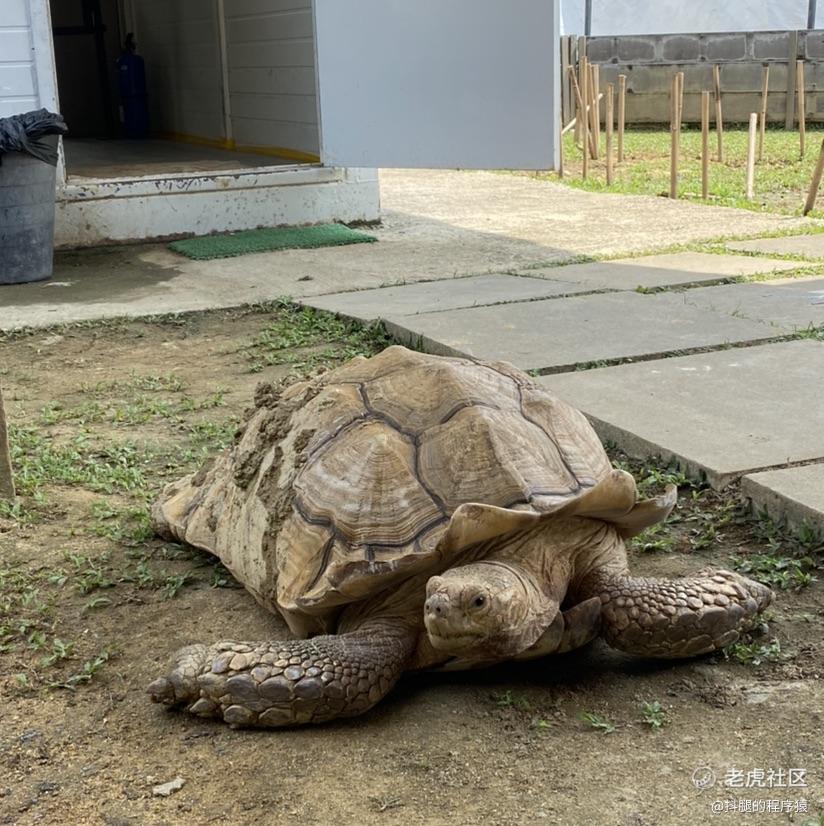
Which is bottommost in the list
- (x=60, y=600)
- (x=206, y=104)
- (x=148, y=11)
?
(x=60, y=600)

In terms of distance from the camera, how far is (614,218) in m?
8.89

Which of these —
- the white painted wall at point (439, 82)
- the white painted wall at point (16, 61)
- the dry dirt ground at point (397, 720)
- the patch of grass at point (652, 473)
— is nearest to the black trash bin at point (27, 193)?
the white painted wall at point (16, 61)

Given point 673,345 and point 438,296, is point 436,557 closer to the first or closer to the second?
point 673,345

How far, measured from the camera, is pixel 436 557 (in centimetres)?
237

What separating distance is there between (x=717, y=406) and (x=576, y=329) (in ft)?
4.28

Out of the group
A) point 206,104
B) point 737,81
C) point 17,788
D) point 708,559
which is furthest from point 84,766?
point 737,81

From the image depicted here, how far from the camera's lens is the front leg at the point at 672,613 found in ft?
8.00

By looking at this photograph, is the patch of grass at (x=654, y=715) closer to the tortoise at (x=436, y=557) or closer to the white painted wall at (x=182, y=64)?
the tortoise at (x=436, y=557)

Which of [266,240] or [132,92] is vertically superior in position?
[132,92]

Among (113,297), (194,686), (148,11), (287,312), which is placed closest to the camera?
(194,686)

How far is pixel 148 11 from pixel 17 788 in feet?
44.3

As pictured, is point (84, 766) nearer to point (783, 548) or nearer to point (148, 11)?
point (783, 548)

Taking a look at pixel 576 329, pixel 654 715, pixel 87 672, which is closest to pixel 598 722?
pixel 654 715

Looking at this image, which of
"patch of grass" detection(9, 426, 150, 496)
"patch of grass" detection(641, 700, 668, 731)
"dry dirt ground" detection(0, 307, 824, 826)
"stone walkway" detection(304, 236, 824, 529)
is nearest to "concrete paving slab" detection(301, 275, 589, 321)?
"stone walkway" detection(304, 236, 824, 529)
